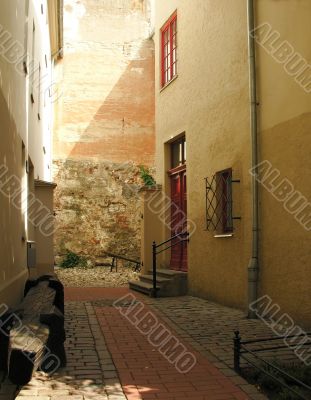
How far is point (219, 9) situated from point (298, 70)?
330 cm

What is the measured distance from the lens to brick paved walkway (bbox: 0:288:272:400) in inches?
182

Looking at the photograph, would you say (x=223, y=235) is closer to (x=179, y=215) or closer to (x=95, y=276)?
(x=179, y=215)

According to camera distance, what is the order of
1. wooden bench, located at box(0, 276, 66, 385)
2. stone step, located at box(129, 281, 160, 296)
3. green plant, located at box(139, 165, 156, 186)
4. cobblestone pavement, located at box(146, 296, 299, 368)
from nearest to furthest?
1. wooden bench, located at box(0, 276, 66, 385)
2. cobblestone pavement, located at box(146, 296, 299, 368)
3. stone step, located at box(129, 281, 160, 296)
4. green plant, located at box(139, 165, 156, 186)

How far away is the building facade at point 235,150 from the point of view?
7.30 m

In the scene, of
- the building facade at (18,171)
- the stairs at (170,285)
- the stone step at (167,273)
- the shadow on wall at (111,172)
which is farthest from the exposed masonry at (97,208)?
the stairs at (170,285)

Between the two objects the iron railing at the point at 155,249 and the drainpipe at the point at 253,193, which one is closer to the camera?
the drainpipe at the point at 253,193

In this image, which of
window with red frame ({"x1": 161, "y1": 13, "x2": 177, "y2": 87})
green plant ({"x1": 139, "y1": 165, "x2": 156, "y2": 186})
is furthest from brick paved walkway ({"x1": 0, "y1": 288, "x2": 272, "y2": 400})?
green plant ({"x1": 139, "y1": 165, "x2": 156, "y2": 186})

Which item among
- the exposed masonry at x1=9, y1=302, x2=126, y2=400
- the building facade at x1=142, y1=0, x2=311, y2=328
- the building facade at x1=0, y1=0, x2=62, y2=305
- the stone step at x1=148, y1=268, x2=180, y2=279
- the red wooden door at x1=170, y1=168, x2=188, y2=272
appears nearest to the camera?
the exposed masonry at x1=9, y1=302, x2=126, y2=400

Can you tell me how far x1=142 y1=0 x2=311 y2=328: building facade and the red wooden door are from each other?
0.15ft

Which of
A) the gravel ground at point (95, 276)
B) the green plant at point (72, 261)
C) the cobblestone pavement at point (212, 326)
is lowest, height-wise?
the gravel ground at point (95, 276)

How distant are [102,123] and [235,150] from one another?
11.0m

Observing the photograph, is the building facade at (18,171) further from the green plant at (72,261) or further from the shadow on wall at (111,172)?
the green plant at (72,261)

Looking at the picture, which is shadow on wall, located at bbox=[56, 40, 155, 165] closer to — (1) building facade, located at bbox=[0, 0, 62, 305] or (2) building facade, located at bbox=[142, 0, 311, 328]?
(2) building facade, located at bbox=[142, 0, 311, 328]

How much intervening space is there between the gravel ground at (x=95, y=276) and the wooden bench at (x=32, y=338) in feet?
25.7
